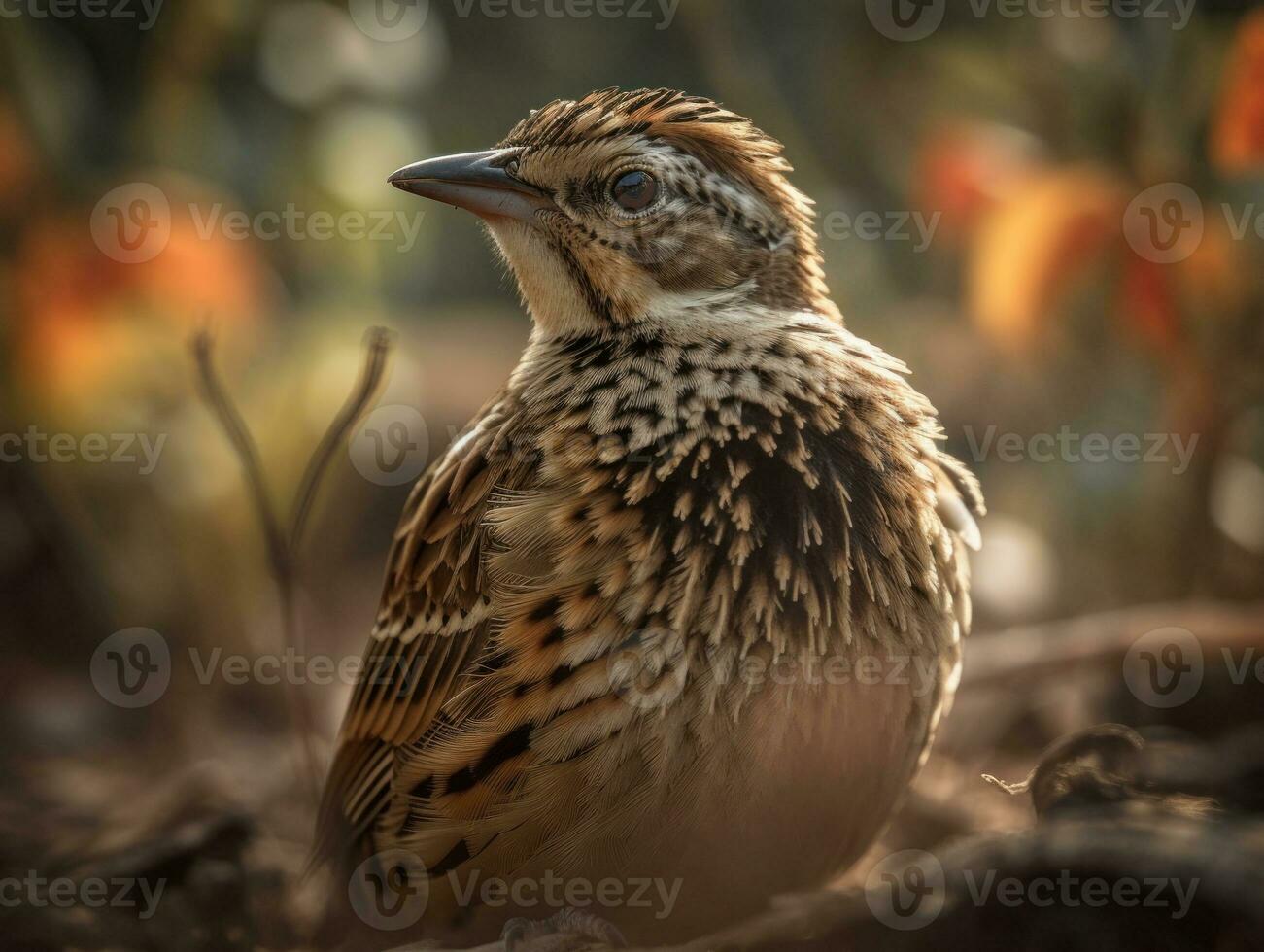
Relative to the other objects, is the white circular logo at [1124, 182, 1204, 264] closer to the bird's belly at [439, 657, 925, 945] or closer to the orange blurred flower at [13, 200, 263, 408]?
the bird's belly at [439, 657, 925, 945]

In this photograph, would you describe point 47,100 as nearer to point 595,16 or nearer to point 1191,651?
point 595,16

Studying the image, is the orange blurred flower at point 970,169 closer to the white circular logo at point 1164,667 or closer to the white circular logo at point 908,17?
the white circular logo at point 908,17

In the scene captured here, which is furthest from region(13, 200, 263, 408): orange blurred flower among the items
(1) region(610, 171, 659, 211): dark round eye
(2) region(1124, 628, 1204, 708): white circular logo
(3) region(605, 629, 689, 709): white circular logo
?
(2) region(1124, 628, 1204, 708): white circular logo

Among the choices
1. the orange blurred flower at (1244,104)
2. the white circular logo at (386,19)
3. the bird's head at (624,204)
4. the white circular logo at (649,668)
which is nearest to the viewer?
the white circular logo at (649,668)

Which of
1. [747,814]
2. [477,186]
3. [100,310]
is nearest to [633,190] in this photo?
[477,186]

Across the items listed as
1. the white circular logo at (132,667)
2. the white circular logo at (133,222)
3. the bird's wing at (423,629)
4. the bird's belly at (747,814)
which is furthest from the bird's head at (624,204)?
the white circular logo at (132,667)

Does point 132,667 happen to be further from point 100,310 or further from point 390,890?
point 390,890

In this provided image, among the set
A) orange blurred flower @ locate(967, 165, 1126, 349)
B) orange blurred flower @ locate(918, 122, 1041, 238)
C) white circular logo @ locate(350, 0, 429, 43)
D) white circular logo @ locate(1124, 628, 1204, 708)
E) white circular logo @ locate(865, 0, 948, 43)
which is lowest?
white circular logo @ locate(1124, 628, 1204, 708)
